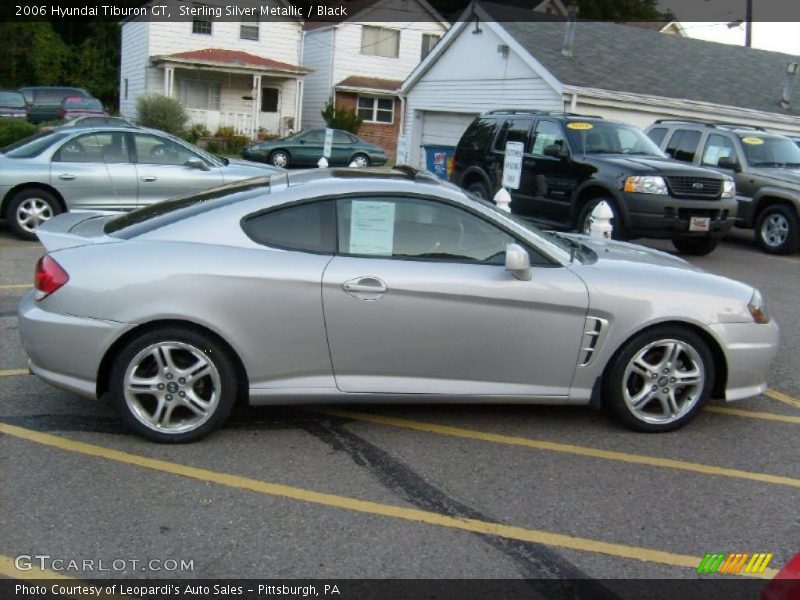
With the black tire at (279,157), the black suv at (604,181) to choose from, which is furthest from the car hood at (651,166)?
the black tire at (279,157)

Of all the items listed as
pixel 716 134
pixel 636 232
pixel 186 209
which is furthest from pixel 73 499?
pixel 716 134

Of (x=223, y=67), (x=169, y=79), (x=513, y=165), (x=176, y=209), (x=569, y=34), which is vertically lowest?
(x=176, y=209)

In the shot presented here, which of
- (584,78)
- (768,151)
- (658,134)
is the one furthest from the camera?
(584,78)

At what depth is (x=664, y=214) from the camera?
11352 mm

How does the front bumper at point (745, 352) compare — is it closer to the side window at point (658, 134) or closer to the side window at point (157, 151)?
the side window at point (157, 151)

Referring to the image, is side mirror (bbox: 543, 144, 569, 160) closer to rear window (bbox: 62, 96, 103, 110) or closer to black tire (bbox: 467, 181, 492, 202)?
black tire (bbox: 467, 181, 492, 202)

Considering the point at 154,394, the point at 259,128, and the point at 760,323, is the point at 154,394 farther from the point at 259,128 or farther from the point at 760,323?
the point at 259,128

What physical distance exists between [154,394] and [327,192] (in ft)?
4.85

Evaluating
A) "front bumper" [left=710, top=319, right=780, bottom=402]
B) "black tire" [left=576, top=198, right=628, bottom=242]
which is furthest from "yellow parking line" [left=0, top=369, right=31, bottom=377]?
"black tire" [left=576, top=198, right=628, bottom=242]

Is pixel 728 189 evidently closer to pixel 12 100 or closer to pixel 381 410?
pixel 381 410

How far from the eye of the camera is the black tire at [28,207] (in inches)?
434

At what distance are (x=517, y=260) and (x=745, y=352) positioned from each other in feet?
5.16

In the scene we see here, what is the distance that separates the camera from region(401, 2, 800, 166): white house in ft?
65.7

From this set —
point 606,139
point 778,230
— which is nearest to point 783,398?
point 606,139
